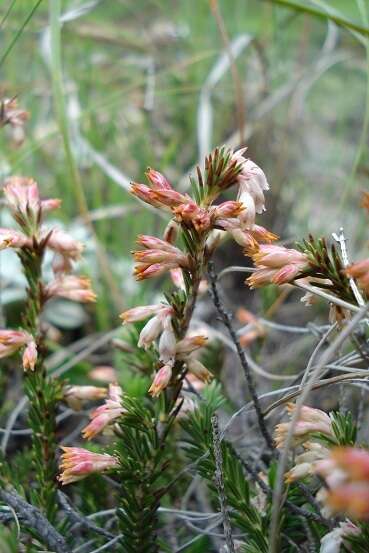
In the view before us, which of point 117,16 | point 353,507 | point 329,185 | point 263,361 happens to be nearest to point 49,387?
point 353,507

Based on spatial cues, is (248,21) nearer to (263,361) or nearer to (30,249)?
(263,361)

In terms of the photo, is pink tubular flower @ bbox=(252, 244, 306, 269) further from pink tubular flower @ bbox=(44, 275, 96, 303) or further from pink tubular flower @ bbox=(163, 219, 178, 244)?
pink tubular flower @ bbox=(44, 275, 96, 303)

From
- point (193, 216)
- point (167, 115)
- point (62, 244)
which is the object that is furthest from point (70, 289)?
point (167, 115)

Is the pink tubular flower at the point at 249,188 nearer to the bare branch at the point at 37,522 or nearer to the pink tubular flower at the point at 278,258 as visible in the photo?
the pink tubular flower at the point at 278,258

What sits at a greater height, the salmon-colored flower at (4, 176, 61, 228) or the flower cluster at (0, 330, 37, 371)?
the salmon-colored flower at (4, 176, 61, 228)

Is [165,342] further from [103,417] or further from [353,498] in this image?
[353,498]

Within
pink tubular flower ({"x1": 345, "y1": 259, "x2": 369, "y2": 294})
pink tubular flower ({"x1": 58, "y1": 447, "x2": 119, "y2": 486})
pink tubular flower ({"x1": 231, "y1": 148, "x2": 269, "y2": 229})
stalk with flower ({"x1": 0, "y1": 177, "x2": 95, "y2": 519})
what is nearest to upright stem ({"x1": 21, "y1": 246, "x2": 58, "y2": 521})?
stalk with flower ({"x1": 0, "y1": 177, "x2": 95, "y2": 519})
